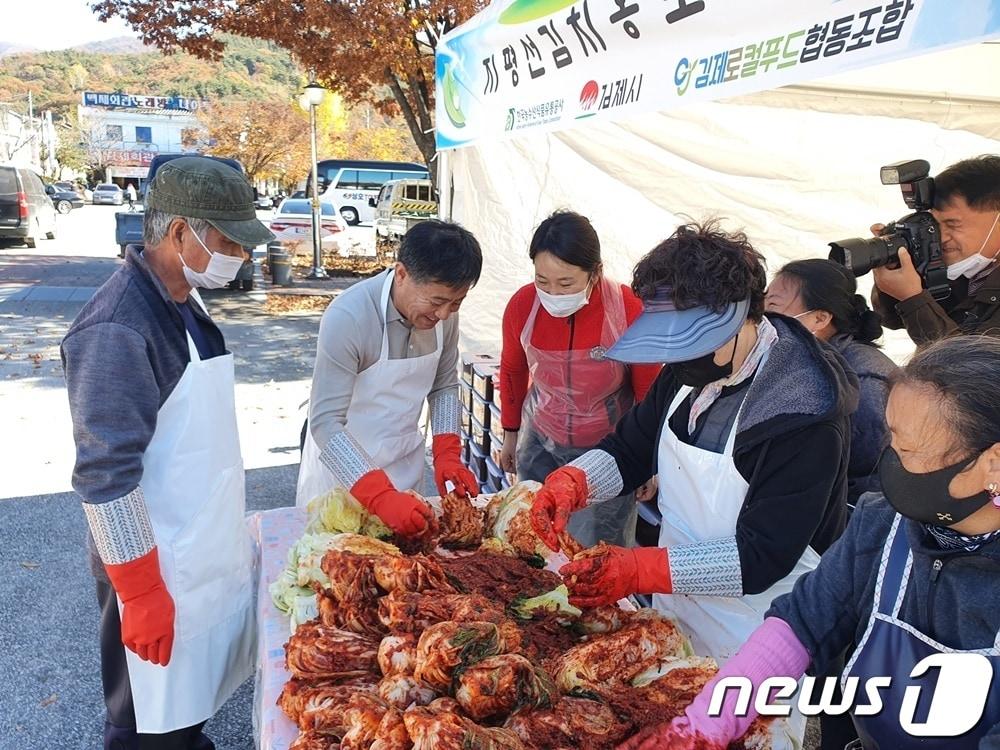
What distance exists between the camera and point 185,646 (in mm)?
2168

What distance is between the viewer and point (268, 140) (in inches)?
1521

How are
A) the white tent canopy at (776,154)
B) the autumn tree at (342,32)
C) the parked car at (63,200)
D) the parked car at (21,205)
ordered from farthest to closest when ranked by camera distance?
1. the parked car at (63,200)
2. the parked car at (21,205)
3. the autumn tree at (342,32)
4. the white tent canopy at (776,154)

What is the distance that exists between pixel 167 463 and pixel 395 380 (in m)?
0.97

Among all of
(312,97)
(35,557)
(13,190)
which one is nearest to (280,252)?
(312,97)

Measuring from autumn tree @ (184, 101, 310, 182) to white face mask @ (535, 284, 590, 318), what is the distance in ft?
125

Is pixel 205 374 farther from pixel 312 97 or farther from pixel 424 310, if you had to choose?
pixel 312 97

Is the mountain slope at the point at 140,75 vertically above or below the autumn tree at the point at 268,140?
above

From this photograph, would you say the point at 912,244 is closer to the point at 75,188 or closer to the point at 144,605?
the point at 144,605

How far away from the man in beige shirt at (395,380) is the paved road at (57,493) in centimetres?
143

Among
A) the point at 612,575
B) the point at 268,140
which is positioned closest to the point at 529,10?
the point at 612,575

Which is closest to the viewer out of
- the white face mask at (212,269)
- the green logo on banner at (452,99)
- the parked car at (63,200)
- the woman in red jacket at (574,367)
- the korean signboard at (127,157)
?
the white face mask at (212,269)

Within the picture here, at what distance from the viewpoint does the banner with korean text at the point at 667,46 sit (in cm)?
194

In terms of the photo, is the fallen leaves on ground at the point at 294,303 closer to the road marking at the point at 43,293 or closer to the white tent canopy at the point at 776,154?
the road marking at the point at 43,293

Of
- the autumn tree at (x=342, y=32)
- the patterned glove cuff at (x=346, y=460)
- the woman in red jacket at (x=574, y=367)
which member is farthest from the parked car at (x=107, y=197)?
the patterned glove cuff at (x=346, y=460)
